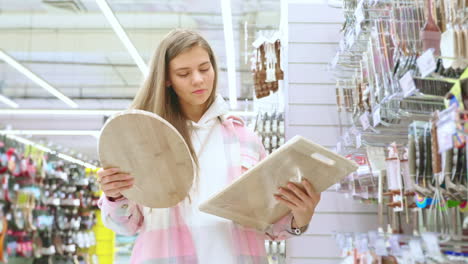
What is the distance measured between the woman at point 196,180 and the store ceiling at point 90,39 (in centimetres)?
381

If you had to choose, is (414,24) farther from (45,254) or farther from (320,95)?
(45,254)

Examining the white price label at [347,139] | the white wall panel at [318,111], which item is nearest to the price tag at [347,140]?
the white price label at [347,139]

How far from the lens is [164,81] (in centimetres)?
151

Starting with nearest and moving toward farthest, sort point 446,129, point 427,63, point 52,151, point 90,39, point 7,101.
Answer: point 446,129
point 427,63
point 52,151
point 90,39
point 7,101

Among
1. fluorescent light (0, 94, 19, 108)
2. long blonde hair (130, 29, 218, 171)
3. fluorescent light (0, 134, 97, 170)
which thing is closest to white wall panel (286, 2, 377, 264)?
long blonde hair (130, 29, 218, 171)

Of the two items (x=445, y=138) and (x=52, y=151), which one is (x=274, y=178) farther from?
(x=52, y=151)

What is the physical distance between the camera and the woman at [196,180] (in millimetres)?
1393

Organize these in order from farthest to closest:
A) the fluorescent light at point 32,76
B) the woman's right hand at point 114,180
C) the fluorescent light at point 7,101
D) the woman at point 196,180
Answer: the fluorescent light at point 7,101, the fluorescent light at point 32,76, the woman at point 196,180, the woman's right hand at point 114,180

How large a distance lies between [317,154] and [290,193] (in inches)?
6.9

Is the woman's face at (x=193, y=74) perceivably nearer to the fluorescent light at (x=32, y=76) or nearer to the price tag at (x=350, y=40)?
the price tag at (x=350, y=40)

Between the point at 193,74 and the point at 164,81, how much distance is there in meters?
0.09

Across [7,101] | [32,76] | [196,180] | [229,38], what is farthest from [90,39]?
[196,180]

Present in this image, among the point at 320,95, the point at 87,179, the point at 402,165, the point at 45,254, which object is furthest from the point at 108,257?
the point at 402,165

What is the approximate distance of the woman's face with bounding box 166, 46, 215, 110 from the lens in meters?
1.47
